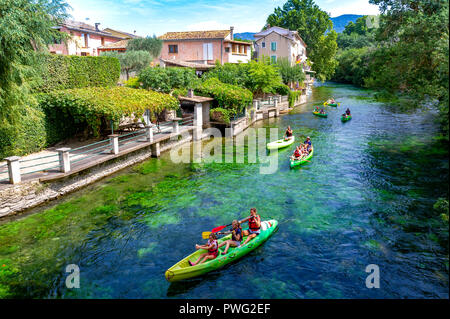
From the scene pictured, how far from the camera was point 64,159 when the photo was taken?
17.6 meters

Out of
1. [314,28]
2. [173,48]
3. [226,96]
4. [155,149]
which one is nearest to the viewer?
[155,149]

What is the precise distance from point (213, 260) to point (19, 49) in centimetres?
1365

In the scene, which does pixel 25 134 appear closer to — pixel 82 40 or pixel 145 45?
A: pixel 145 45

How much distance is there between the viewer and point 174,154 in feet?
88.6

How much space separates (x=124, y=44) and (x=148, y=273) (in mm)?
46539

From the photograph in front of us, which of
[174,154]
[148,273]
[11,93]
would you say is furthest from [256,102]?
[148,273]

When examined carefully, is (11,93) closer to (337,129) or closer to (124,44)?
(337,129)

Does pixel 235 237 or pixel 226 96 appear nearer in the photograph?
pixel 235 237

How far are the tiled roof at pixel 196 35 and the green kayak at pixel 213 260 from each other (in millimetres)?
43568

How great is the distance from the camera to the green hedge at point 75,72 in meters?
23.7

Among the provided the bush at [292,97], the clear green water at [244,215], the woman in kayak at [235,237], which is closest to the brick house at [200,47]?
the bush at [292,97]

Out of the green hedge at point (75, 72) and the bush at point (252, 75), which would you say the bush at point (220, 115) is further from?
the bush at point (252, 75)

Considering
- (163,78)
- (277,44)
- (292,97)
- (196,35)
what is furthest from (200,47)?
(277,44)

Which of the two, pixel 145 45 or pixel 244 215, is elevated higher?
pixel 145 45
